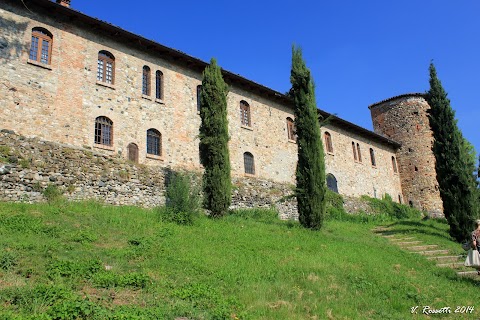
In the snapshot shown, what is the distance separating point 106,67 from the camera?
1812cm

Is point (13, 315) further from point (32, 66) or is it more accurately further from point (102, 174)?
point (32, 66)

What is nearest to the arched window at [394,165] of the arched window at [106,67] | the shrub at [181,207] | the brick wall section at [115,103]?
the brick wall section at [115,103]

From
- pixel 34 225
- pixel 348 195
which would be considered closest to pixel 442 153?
pixel 348 195

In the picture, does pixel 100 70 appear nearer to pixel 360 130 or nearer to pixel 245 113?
pixel 245 113

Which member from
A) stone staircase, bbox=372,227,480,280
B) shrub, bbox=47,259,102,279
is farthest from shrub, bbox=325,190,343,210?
shrub, bbox=47,259,102,279

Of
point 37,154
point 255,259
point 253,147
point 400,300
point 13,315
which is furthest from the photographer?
point 253,147

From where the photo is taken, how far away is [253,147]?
74.1 ft

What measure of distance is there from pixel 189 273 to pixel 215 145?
8396 mm

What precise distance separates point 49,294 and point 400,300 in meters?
6.68

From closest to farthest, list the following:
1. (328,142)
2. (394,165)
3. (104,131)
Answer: (104,131)
(328,142)
(394,165)

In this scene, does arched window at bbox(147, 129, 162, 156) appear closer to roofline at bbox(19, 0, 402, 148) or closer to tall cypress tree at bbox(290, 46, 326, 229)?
roofline at bbox(19, 0, 402, 148)

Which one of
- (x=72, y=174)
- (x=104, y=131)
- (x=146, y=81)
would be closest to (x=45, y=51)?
(x=104, y=131)

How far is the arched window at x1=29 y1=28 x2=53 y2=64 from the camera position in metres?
16.0

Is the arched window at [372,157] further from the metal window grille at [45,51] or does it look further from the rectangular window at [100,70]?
the metal window grille at [45,51]
